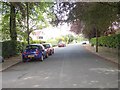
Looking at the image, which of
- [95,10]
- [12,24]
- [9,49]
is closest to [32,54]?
[9,49]

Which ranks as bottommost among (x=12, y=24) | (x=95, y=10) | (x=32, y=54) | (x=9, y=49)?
(x=32, y=54)

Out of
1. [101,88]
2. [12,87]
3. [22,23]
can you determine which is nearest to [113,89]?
[101,88]

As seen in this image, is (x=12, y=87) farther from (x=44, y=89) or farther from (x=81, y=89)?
(x=81, y=89)

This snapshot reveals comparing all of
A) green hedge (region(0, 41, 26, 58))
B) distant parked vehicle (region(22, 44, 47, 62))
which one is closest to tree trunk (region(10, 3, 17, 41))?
green hedge (region(0, 41, 26, 58))

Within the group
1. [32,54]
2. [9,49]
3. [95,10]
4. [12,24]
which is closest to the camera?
[32,54]

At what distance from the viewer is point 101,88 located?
961 centimetres

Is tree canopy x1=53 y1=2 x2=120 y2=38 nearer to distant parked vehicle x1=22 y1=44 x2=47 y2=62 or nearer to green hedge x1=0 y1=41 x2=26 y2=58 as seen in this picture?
distant parked vehicle x1=22 y1=44 x2=47 y2=62

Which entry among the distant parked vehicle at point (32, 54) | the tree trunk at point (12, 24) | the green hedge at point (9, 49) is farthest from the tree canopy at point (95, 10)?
the tree trunk at point (12, 24)

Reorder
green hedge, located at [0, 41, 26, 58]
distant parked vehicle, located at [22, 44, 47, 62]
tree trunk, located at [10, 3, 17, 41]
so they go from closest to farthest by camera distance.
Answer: distant parked vehicle, located at [22, 44, 47, 62]
green hedge, located at [0, 41, 26, 58]
tree trunk, located at [10, 3, 17, 41]

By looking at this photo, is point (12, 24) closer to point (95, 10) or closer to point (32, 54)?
point (32, 54)

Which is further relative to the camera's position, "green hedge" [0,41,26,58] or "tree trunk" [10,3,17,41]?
"tree trunk" [10,3,17,41]

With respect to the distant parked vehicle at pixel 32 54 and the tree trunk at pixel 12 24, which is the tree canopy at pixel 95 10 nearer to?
the distant parked vehicle at pixel 32 54

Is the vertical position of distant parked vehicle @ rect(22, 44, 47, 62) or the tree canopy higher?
the tree canopy

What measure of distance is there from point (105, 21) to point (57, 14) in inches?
219
